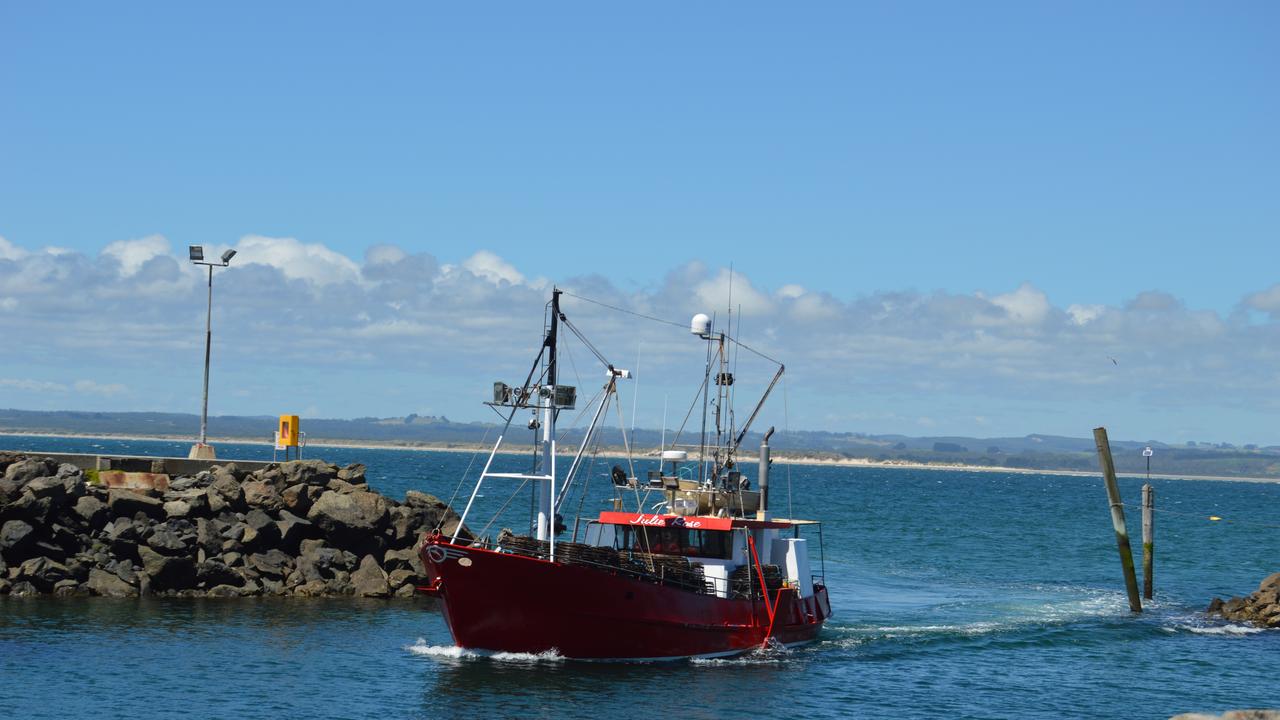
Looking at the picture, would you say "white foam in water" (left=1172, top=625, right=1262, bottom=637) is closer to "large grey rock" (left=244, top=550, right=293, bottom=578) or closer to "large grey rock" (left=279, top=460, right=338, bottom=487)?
"large grey rock" (left=244, top=550, right=293, bottom=578)

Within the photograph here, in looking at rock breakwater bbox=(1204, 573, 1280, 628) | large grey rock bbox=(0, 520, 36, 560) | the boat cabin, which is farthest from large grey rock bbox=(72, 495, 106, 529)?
rock breakwater bbox=(1204, 573, 1280, 628)

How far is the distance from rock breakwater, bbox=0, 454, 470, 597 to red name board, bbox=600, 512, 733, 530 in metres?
5.89

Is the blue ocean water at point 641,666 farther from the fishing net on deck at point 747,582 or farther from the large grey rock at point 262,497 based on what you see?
the large grey rock at point 262,497

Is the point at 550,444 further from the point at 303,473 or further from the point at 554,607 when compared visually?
the point at 303,473

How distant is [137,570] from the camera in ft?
146

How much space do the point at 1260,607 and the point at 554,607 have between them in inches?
1022

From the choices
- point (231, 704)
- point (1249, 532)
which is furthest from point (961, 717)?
point (1249, 532)

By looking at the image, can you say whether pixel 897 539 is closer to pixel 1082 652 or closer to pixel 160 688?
pixel 1082 652

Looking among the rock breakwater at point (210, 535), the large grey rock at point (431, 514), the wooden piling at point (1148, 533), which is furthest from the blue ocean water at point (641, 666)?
the large grey rock at point (431, 514)

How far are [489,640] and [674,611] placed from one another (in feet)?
→ 15.4

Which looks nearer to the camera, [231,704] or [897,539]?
[231,704]

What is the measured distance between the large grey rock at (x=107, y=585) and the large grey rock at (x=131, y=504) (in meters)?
3.00

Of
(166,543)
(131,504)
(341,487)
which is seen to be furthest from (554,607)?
(131,504)

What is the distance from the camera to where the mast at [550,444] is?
35.4 m
